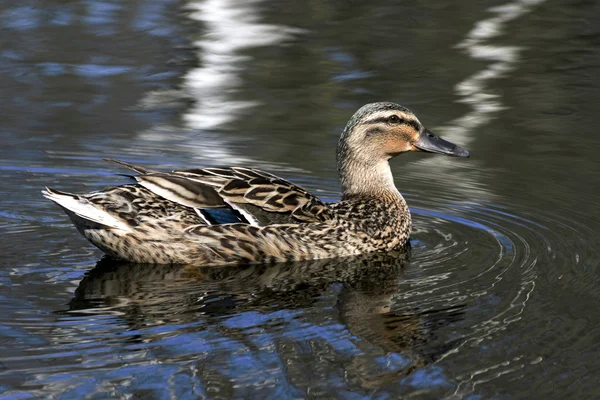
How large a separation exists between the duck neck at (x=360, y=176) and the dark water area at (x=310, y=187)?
18.3 inches

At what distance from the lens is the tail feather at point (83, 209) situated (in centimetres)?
818

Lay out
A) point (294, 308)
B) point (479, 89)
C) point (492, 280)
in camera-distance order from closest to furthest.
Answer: point (294, 308)
point (492, 280)
point (479, 89)

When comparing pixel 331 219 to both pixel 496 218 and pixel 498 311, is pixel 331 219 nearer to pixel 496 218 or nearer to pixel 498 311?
pixel 496 218

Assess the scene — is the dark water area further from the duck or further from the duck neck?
the duck neck

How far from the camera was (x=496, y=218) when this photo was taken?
964cm

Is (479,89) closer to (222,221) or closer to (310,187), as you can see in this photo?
(310,187)

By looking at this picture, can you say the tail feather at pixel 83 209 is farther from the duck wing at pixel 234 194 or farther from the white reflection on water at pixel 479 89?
the white reflection on water at pixel 479 89

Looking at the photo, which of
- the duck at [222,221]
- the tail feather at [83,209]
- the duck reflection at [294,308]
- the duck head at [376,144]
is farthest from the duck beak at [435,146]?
the tail feather at [83,209]

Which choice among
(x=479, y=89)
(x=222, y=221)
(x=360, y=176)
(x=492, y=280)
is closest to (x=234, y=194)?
(x=222, y=221)

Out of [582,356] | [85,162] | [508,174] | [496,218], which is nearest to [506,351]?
[582,356]

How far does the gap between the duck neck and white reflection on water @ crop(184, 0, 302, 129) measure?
282 cm

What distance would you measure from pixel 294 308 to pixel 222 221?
1576 mm

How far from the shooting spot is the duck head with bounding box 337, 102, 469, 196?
9695 millimetres

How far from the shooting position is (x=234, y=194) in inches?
344
